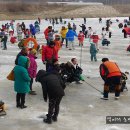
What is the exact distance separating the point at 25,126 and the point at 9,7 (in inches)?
4032

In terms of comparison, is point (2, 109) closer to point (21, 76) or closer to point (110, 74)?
point (21, 76)

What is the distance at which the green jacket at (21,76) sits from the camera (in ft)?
31.7

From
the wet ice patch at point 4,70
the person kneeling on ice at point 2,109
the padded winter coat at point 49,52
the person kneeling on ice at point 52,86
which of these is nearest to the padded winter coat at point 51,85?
the person kneeling on ice at point 52,86

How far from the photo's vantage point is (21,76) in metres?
9.70

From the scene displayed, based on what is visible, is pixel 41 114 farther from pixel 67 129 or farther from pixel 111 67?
pixel 111 67

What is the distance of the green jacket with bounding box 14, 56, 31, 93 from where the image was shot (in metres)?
9.66

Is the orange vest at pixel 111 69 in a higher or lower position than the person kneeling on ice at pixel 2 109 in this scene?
higher

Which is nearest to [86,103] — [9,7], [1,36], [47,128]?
[47,128]

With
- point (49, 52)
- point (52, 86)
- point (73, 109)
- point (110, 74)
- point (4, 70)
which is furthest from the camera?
point (4, 70)

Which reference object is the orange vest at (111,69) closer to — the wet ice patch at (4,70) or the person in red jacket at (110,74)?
the person in red jacket at (110,74)

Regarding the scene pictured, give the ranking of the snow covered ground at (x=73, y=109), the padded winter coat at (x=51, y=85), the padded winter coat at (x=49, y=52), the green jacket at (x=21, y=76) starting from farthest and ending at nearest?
the padded winter coat at (x=49, y=52)
the green jacket at (x=21, y=76)
the snow covered ground at (x=73, y=109)
the padded winter coat at (x=51, y=85)

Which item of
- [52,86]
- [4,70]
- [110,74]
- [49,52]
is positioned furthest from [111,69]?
[4,70]

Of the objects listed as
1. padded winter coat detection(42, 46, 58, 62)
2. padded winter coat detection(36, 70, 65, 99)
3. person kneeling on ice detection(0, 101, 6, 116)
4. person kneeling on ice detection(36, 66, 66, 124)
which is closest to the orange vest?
person kneeling on ice detection(36, 66, 66, 124)

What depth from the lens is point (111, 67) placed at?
10.6 m
